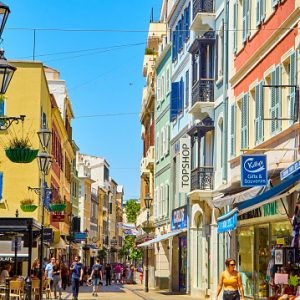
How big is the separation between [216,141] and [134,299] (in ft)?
29.2

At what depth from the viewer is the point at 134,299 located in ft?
129

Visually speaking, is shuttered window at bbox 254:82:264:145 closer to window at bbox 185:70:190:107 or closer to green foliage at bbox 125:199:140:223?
window at bbox 185:70:190:107

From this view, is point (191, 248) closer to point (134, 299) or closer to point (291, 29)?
point (134, 299)

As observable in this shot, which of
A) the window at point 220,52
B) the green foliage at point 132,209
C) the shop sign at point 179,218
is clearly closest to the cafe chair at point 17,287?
the window at point 220,52

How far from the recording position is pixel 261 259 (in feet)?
91.4

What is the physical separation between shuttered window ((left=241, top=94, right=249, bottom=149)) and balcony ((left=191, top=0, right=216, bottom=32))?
8.14 meters

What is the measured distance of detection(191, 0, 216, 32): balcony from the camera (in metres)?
36.6

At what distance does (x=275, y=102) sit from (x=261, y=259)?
5.86 metres

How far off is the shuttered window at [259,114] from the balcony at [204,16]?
10.1m

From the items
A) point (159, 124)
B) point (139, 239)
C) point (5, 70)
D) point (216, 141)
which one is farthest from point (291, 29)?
point (139, 239)

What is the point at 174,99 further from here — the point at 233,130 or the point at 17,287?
the point at 17,287

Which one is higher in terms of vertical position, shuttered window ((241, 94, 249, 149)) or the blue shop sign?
shuttered window ((241, 94, 249, 149))

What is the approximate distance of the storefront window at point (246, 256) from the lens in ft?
95.9

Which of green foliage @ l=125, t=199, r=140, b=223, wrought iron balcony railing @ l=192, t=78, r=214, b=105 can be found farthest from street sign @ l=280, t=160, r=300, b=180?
green foliage @ l=125, t=199, r=140, b=223
